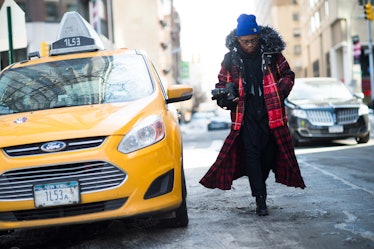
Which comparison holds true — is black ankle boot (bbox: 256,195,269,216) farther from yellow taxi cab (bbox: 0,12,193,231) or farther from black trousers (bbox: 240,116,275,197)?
yellow taxi cab (bbox: 0,12,193,231)

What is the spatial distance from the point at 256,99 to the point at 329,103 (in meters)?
8.79

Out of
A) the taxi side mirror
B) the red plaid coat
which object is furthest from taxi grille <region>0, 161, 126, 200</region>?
the red plaid coat

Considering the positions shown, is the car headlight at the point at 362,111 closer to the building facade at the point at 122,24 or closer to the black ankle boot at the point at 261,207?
the black ankle boot at the point at 261,207

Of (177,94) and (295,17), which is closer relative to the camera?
(177,94)

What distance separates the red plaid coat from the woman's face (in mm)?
134

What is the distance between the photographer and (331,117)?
559 inches

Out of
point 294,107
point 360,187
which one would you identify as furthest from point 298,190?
point 294,107

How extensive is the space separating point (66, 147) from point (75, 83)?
4.35 ft

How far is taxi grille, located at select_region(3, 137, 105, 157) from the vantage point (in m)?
4.69

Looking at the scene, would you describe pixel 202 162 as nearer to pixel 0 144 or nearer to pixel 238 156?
pixel 238 156

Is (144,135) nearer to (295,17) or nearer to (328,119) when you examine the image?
A: (328,119)

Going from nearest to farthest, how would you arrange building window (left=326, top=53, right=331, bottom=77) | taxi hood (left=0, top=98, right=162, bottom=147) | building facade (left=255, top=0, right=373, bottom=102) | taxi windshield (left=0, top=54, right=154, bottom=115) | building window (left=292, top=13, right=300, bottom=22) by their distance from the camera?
taxi hood (left=0, top=98, right=162, bottom=147)
taxi windshield (left=0, top=54, right=154, bottom=115)
building facade (left=255, top=0, right=373, bottom=102)
building window (left=326, top=53, right=331, bottom=77)
building window (left=292, top=13, right=300, bottom=22)

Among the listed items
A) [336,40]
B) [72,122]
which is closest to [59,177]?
[72,122]

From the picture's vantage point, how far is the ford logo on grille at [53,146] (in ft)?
15.3
